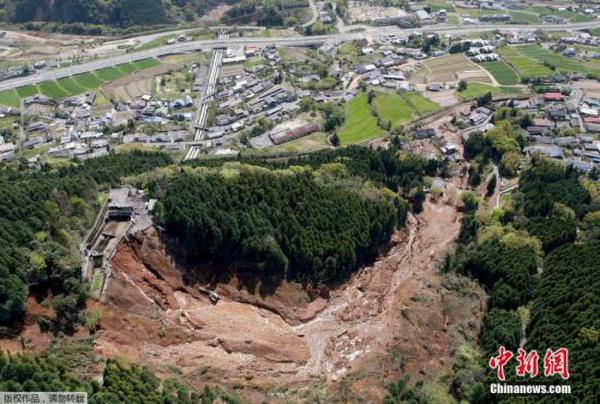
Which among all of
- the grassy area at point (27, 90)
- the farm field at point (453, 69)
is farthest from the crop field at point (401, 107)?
the grassy area at point (27, 90)

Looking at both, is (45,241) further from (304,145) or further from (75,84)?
(75,84)

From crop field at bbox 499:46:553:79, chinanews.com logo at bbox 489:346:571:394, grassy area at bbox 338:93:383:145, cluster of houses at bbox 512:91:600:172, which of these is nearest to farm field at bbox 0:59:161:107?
grassy area at bbox 338:93:383:145

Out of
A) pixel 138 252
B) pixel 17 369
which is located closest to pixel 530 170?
pixel 138 252

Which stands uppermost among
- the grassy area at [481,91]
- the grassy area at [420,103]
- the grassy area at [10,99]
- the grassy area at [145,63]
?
the grassy area at [145,63]

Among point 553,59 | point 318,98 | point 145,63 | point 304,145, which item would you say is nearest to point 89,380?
point 304,145

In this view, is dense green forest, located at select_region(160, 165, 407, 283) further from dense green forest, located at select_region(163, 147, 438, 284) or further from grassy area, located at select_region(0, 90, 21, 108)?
grassy area, located at select_region(0, 90, 21, 108)

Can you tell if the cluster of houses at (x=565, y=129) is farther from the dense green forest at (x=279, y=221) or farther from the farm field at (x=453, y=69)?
the dense green forest at (x=279, y=221)
